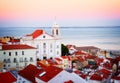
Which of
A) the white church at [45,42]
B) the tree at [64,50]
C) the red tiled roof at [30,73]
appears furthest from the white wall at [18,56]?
the tree at [64,50]

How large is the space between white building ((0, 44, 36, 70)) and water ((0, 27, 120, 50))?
455mm

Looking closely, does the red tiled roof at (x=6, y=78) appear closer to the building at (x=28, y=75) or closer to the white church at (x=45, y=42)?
the building at (x=28, y=75)

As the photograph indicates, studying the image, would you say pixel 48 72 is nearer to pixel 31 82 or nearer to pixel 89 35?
pixel 31 82

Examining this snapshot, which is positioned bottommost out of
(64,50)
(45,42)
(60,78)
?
(64,50)

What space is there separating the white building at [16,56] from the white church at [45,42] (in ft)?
5.80

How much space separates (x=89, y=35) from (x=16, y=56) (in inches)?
147

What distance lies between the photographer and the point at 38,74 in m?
4.66

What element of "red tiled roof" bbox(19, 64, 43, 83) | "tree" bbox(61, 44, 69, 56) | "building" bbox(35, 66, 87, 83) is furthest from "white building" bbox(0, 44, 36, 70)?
"tree" bbox(61, 44, 69, 56)

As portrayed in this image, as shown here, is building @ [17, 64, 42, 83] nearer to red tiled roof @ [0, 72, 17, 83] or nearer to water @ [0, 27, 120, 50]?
red tiled roof @ [0, 72, 17, 83]

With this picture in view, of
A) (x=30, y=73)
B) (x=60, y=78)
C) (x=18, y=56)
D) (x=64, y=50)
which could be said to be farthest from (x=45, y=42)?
(x=60, y=78)

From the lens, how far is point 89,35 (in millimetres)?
9680

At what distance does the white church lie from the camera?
8.64 metres

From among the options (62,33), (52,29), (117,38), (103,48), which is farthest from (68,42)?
(117,38)

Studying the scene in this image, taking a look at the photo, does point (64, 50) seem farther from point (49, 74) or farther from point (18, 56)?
point (49, 74)
